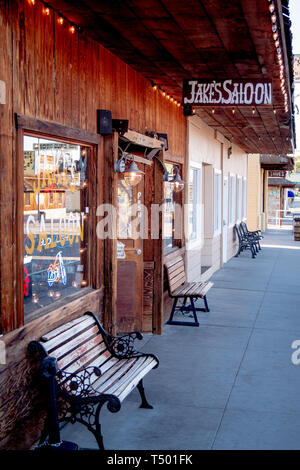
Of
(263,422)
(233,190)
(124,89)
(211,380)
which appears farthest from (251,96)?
(233,190)

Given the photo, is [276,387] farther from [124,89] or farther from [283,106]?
[283,106]

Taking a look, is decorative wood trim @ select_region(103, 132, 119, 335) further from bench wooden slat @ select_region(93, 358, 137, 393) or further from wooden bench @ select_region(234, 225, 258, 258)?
wooden bench @ select_region(234, 225, 258, 258)

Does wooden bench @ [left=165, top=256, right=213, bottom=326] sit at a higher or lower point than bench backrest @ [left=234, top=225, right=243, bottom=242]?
lower

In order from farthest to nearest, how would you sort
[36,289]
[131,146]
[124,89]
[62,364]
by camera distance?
[131,146] < [124,89] < [36,289] < [62,364]

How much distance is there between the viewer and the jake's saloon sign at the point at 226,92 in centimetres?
689

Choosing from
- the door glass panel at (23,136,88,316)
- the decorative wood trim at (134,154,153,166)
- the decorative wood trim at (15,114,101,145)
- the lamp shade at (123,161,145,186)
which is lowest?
the door glass panel at (23,136,88,316)

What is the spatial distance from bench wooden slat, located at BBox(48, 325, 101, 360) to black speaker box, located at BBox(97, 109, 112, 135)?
77.8 inches

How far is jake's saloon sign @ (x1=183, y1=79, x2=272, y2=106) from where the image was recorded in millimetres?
6887

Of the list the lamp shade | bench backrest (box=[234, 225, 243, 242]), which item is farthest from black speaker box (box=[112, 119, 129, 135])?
bench backrest (box=[234, 225, 243, 242])

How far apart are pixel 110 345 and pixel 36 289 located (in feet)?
3.30

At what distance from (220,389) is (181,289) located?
128 inches

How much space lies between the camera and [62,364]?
4590 millimetres

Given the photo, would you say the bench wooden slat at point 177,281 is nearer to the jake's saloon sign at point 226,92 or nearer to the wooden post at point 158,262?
the wooden post at point 158,262

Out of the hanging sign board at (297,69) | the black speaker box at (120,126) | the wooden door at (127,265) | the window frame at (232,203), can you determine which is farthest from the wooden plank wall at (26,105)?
the hanging sign board at (297,69)
